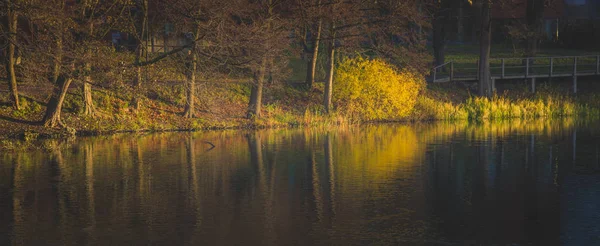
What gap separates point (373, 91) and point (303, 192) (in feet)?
78.4

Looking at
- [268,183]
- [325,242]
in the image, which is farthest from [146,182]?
[325,242]

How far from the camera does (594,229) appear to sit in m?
16.7

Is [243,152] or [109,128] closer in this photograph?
[243,152]

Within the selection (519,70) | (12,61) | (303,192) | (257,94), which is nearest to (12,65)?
(12,61)

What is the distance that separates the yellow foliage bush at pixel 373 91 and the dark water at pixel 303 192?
10125mm

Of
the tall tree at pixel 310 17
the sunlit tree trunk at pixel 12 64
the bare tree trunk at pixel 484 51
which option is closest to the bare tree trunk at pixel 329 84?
the tall tree at pixel 310 17

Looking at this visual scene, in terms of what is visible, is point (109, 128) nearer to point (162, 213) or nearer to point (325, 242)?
point (162, 213)

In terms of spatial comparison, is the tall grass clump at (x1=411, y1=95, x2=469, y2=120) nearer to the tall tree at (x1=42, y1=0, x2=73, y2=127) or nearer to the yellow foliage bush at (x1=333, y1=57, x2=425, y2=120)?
the yellow foliage bush at (x1=333, y1=57, x2=425, y2=120)

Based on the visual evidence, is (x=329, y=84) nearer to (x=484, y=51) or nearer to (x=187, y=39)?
(x=187, y=39)

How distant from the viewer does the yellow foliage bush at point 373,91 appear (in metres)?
44.5

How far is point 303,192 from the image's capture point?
69.5 feet

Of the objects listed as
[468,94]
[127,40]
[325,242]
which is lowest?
[325,242]

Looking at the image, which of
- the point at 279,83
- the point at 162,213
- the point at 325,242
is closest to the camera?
the point at 325,242

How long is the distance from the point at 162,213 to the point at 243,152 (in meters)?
11.8
